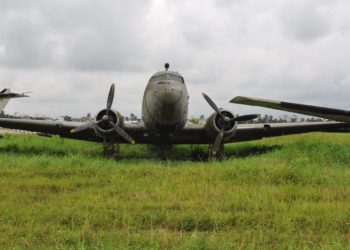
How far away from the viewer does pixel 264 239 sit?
5.91 m

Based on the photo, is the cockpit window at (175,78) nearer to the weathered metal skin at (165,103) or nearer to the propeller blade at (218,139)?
the weathered metal skin at (165,103)

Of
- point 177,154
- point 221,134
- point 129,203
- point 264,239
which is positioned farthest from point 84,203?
point 177,154

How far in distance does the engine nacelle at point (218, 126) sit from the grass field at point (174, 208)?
17.0 feet

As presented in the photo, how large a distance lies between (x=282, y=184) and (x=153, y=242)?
17.5ft

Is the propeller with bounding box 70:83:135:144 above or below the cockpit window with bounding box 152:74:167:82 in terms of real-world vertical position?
below

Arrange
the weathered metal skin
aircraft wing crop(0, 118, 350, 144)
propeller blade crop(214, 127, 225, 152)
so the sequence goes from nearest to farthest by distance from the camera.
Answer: the weathered metal skin, propeller blade crop(214, 127, 225, 152), aircraft wing crop(0, 118, 350, 144)

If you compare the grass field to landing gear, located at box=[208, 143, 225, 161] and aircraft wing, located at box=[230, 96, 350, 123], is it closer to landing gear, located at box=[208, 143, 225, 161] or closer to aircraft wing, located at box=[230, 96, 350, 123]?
aircraft wing, located at box=[230, 96, 350, 123]

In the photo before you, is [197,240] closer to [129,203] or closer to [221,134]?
[129,203]

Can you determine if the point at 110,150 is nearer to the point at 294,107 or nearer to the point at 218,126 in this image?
the point at 218,126

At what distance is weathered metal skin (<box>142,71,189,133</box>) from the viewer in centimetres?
1695

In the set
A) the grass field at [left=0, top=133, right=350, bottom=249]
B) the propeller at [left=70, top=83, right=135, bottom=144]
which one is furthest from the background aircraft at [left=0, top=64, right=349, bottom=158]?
the grass field at [left=0, top=133, right=350, bottom=249]

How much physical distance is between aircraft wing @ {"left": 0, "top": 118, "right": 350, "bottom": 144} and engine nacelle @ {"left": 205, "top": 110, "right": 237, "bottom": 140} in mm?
495

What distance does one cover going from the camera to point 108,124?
1756cm

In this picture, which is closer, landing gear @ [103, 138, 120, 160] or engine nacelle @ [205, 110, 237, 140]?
landing gear @ [103, 138, 120, 160]
